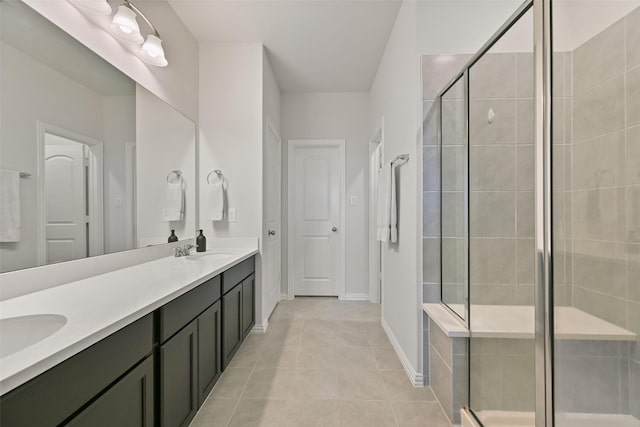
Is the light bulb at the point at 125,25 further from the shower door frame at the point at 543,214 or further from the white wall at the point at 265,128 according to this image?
the shower door frame at the point at 543,214

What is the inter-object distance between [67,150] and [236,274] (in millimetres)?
1277

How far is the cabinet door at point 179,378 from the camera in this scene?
1220 millimetres

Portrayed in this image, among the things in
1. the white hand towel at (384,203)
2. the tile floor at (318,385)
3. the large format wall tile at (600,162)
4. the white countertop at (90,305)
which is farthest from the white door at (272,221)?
the large format wall tile at (600,162)

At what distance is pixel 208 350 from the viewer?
68.0 inches

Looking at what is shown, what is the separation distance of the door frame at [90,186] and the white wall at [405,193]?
1861 mm

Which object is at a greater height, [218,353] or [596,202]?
[596,202]

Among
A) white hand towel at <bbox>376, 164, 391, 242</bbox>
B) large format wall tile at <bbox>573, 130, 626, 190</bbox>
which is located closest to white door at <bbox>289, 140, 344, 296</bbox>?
white hand towel at <bbox>376, 164, 391, 242</bbox>

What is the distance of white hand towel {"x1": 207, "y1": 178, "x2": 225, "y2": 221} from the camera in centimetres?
267

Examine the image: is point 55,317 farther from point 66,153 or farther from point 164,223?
point 164,223

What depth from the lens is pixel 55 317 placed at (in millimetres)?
934

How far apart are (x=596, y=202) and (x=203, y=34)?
3059 millimetres

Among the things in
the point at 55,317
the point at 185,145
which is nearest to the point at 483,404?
the point at 55,317

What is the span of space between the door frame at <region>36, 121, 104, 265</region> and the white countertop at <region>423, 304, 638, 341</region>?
6.34 ft

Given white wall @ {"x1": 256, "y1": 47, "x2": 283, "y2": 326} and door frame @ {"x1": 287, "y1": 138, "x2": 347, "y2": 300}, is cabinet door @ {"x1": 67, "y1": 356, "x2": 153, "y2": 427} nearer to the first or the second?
white wall @ {"x1": 256, "y1": 47, "x2": 283, "y2": 326}
